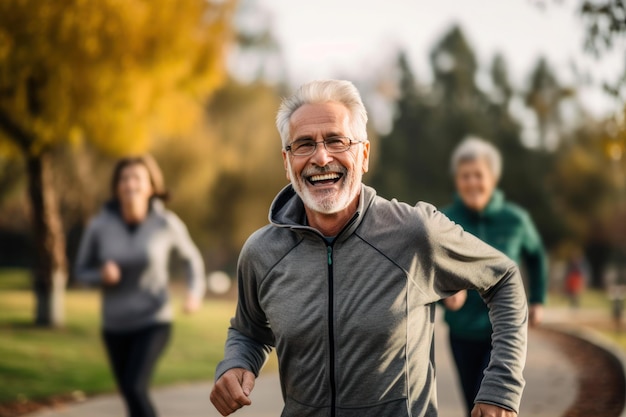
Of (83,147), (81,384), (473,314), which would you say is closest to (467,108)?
(83,147)

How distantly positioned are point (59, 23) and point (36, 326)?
508cm

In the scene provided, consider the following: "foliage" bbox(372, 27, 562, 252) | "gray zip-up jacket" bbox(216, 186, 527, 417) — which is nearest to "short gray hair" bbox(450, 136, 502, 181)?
"gray zip-up jacket" bbox(216, 186, 527, 417)

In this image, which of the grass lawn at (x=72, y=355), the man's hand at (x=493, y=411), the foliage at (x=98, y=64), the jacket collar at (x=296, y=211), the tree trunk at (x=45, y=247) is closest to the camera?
the man's hand at (x=493, y=411)

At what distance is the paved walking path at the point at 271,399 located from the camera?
7.98 metres

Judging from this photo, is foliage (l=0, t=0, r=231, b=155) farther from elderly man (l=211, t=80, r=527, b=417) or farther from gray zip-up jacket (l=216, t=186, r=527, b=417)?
gray zip-up jacket (l=216, t=186, r=527, b=417)

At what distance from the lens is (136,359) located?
18.7 feet

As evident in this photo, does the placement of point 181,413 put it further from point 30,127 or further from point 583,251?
point 583,251

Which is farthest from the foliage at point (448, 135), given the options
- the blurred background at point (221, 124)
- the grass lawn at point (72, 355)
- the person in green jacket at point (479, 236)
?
the person in green jacket at point (479, 236)

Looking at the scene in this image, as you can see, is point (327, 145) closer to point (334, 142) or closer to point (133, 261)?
point (334, 142)

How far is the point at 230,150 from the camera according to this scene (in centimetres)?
2470

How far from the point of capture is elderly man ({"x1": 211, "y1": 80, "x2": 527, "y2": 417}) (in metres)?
2.78

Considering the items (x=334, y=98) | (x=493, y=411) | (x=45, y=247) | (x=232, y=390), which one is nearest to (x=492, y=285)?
(x=493, y=411)

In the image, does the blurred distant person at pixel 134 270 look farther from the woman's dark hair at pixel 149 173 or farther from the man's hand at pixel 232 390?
the man's hand at pixel 232 390

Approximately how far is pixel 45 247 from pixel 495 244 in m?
9.85
